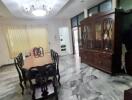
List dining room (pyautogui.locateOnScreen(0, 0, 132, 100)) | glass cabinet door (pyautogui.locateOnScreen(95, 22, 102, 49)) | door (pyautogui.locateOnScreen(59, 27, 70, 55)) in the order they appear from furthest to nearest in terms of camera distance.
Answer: door (pyautogui.locateOnScreen(59, 27, 70, 55)) < glass cabinet door (pyautogui.locateOnScreen(95, 22, 102, 49)) < dining room (pyautogui.locateOnScreen(0, 0, 132, 100))

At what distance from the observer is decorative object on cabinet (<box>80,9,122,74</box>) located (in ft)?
10.2

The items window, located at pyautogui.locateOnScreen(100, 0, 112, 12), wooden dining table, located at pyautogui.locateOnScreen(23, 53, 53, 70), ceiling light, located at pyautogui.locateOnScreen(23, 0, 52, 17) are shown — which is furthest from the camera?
window, located at pyautogui.locateOnScreen(100, 0, 112, 12)

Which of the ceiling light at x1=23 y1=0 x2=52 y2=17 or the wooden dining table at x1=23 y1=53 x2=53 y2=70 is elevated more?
the ceiling light at x1=23 y1=0 x2=52 y2=17

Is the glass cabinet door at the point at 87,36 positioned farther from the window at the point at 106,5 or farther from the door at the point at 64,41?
the door at the point at 64,41

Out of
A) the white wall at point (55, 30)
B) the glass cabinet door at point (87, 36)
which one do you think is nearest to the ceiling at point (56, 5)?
the glass cabinet door at point (87, 36)

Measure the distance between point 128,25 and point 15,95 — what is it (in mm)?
3778

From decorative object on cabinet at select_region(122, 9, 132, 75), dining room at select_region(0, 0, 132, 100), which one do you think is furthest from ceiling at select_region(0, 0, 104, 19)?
decorative object on cabinet at select_region(122, 9, 132, 75)

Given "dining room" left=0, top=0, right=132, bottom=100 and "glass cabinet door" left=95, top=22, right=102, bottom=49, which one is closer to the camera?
"dining room" left=0, top=0, right=132, bottom=100

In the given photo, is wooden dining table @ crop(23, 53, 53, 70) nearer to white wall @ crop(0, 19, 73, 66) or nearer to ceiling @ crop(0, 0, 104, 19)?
ceiling @ crop(0, 0, 104, 19)

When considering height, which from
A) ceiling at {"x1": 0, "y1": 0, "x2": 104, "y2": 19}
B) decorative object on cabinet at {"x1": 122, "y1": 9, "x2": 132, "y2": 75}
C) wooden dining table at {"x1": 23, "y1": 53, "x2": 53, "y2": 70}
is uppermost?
ceiling at {"x1": 0, "y1": 0, "x2": 104, "y2": 19}

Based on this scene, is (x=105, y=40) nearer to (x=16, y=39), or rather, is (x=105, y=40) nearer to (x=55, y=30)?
(x=55, y=30)

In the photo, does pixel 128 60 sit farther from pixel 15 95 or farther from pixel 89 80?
pixel 15 95

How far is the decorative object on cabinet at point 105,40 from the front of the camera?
3.11m

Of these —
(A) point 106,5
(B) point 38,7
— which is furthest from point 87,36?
(B) point 38,7
